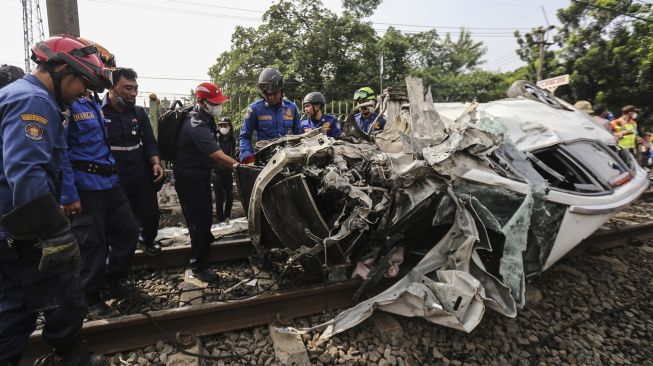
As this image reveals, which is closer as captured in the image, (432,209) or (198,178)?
(432,209)

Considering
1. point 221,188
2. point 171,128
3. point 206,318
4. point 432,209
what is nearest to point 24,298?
point 206,318

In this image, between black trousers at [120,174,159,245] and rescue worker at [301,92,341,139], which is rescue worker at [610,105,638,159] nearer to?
rescue worker at [301,92,341,139]

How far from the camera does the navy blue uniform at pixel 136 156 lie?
3631mm

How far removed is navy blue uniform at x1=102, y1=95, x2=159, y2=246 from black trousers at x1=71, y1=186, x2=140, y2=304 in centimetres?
56

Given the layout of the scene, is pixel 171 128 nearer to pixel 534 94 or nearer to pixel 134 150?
pixel 134 150

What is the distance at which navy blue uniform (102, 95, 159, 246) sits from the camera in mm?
3631

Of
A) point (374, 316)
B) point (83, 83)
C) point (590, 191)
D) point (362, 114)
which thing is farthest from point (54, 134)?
point (362, 114)

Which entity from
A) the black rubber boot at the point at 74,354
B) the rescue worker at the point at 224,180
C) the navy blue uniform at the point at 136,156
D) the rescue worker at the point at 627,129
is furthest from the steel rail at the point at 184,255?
the rescue worker at the point at 627,129

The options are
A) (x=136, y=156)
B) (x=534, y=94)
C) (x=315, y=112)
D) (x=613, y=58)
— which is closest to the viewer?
(x=136, y=156)

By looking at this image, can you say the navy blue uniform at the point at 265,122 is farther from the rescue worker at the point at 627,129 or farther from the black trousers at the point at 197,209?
the rescue worker at the point at 627,129

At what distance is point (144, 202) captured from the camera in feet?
13.0

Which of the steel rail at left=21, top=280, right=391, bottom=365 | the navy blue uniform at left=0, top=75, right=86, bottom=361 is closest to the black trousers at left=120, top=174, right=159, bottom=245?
the steel rail at left=21, top=280, right=391, bottom=365

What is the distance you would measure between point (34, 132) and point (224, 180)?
4.31 metres

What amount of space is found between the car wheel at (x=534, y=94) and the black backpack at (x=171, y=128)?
4.32 metres
